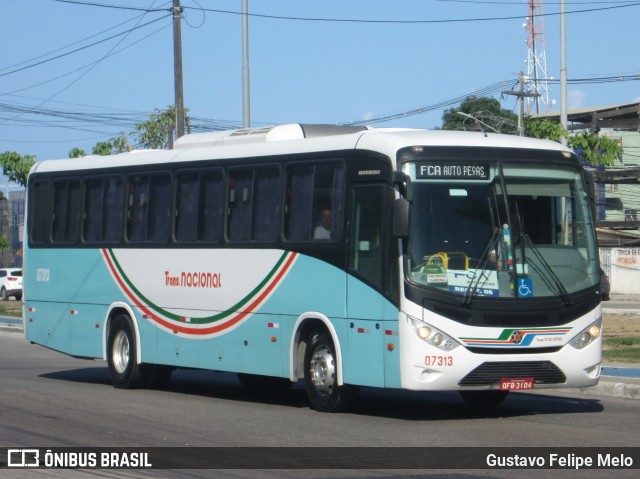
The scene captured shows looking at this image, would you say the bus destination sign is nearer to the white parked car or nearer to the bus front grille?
the bus front grille

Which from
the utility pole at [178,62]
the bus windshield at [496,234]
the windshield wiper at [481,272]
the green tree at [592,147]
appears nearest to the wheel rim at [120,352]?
the bus windshield at [496,234]

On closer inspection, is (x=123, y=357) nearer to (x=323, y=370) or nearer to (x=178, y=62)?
(x=323, y=370)

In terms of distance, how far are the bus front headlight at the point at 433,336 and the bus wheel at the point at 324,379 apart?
1488 millimetres

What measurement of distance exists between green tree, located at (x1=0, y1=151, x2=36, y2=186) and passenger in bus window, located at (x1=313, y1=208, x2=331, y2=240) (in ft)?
120

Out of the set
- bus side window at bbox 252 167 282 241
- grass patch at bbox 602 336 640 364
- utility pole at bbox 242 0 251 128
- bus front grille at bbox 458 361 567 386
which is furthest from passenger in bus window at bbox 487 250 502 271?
utility pole at bbox 242 0 251 128

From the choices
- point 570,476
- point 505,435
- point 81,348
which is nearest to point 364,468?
point 570,476

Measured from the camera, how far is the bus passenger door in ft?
43.4

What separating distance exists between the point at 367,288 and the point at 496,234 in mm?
1524

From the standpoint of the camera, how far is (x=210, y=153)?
16531mm

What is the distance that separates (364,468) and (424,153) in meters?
4.45

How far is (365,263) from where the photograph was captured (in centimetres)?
1355

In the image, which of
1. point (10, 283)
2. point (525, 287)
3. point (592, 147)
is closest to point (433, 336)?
point (525, 287)

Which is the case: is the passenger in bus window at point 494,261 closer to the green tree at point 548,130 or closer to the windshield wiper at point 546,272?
the windshield wiper at point 546,272

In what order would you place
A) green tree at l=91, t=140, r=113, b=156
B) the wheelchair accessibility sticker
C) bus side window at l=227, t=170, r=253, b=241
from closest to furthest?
the wheelchair accessibility sticker, bus side window at l=227, t=170, r=253, b=241, green tree at l=91, t=140, r=113, b=156
